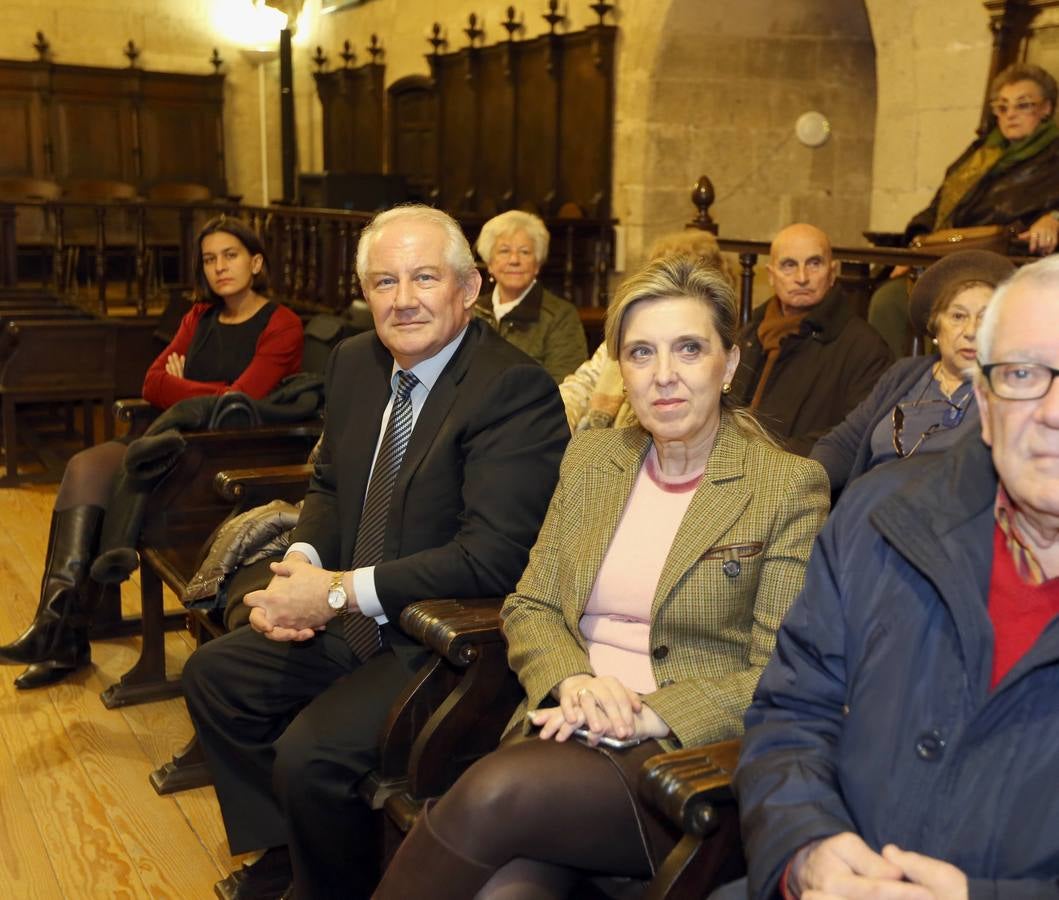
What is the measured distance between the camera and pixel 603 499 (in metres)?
2.03

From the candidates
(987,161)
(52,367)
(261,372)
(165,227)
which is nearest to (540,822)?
(261,372)

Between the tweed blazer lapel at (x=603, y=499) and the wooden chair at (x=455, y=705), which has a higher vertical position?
the tweed blazer lapel at (x=603, y=499)

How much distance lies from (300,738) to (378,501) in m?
0.52

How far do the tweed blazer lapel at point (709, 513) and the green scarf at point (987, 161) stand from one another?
11.1 feet

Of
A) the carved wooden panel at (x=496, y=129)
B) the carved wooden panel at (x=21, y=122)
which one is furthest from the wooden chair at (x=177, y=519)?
the carved wooden panel at (x=21, y=122)

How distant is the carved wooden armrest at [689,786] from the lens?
4.87 ft

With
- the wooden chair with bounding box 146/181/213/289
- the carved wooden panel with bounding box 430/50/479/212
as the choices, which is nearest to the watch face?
the carved wooden panel with bounding box 430/50/479/212

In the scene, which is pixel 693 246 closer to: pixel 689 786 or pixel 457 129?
pixel 689 786

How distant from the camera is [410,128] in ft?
34.3

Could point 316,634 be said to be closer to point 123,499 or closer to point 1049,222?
point 123,499

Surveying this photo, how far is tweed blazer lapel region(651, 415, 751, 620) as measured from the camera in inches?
72.8

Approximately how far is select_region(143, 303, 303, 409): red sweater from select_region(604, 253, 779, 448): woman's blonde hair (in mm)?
2078

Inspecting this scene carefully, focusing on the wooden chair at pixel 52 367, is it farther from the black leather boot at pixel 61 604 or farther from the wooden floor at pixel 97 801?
the black leather boot at pixel 61 604

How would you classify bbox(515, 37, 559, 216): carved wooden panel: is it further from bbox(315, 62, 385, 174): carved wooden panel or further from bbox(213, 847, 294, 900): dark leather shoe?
bbox(213, 847, 294, 900): dark leather shoe
